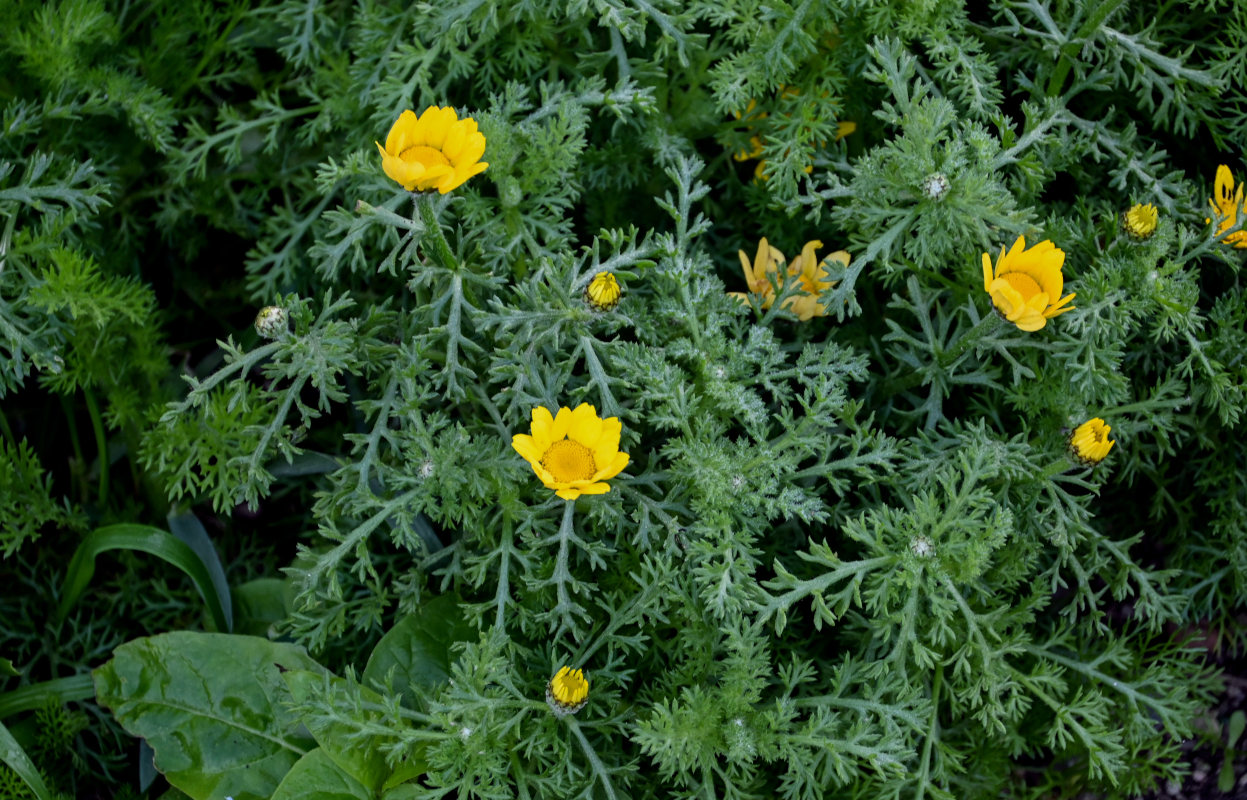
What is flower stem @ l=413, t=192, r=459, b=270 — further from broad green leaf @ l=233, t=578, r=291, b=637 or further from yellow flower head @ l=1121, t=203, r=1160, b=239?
yellow flower head @ l=1121, t=203, r=1160, b=239

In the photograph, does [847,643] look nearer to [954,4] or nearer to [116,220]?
[954,4]

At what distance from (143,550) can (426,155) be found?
4.46 feet

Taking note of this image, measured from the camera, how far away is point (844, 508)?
7.88 feet

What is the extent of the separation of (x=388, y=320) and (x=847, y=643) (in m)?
1.33

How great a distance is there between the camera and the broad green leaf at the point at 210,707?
2.36m

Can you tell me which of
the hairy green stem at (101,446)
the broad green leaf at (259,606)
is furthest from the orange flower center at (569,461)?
the hairy green stem at (101,446)

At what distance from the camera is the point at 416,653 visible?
91.4 inches

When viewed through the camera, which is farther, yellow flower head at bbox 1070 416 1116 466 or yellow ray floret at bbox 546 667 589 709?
yellow flower head at bbox 1070 416 1116 466

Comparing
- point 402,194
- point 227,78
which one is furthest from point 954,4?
point 227,78

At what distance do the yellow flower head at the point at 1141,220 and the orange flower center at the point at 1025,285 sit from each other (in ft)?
1.10

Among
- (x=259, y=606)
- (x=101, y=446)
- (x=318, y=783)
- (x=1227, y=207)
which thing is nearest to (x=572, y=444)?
(x=318, y=783)

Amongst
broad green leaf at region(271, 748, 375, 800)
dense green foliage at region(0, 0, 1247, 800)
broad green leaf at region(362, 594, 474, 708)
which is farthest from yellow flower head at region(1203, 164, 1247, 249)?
broad green leaf at region(271, 748, 375, 800)

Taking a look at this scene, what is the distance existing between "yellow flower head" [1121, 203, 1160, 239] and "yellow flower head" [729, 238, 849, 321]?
0.62 m

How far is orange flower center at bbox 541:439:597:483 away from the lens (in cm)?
199
